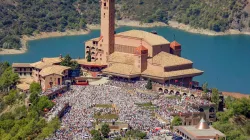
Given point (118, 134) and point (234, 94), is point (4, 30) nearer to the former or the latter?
point (234, 94)

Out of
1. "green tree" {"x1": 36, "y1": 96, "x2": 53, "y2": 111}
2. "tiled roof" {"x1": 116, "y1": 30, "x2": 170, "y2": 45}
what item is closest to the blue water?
"tiled roof" {"x1": 116, "y1": 30, "x2": 170, "y2": 45}

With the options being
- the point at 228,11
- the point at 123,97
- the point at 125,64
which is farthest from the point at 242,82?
the point at 228,11

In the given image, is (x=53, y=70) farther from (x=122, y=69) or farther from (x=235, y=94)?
(x=235, y=94)

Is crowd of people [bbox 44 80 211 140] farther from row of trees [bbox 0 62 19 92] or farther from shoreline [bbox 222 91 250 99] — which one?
shoreline [bbox 222 91 250 99]

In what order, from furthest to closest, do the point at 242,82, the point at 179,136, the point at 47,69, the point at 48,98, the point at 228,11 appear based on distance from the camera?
the point at 228,11, the point at 242,82, the point at 47,69, the point at 48,98, the point at 179,136

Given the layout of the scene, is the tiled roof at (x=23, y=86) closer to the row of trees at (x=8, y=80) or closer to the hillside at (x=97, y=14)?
the row of trees at (x=8, y=80)

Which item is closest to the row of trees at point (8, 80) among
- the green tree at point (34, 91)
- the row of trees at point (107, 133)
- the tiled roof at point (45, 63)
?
the tiled roof at point (45, 63)

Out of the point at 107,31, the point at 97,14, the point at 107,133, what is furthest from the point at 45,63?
the point at 97,14
